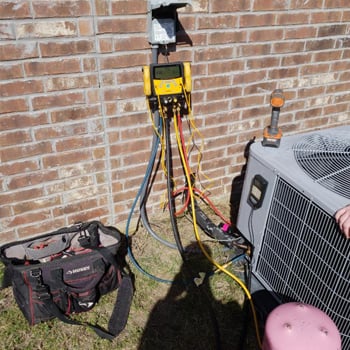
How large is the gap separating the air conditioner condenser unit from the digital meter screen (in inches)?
22.7

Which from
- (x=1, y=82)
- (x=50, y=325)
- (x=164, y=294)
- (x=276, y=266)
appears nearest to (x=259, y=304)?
(x=276, y=266)

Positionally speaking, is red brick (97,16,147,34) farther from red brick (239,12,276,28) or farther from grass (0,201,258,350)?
grass (0,201,258,350)

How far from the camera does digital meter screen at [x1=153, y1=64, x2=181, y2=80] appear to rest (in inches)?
78.5

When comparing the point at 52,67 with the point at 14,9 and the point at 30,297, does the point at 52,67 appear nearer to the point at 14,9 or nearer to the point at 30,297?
the point at 14,9

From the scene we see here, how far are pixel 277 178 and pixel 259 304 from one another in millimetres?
695

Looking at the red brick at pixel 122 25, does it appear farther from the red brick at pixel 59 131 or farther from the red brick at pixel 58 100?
the red brick at pixel 59 131

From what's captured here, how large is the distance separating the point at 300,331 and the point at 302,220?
1.71 ft

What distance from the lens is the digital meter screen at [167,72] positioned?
1995 mm

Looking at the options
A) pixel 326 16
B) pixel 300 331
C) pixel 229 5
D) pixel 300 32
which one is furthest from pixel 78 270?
pixel 326 16

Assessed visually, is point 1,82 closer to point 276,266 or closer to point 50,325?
point 50,325

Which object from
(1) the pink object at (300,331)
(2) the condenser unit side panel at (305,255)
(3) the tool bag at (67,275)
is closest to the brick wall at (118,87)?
(3) the tool bag at (67,275)

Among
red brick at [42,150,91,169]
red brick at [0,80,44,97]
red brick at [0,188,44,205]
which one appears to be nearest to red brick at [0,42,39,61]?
red brick at [0,80,44,97]

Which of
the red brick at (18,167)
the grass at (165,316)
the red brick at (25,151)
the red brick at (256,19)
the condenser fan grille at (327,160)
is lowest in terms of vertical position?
the grass at (165,316)

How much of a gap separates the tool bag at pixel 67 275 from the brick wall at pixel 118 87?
22 centimetres
